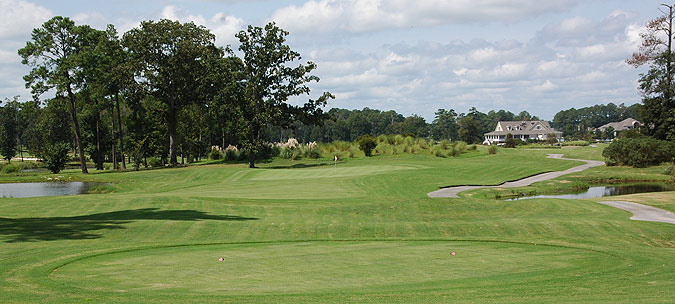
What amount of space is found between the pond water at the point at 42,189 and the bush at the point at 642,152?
46.3 m

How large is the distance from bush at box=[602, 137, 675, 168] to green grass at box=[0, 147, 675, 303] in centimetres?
2675

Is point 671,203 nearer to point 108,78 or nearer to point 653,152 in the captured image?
point 653,152

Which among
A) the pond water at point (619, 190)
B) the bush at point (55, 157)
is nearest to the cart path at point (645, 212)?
the pond water at point (619, 190)

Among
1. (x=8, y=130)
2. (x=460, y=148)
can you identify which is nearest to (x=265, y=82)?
(x=460, y=148)

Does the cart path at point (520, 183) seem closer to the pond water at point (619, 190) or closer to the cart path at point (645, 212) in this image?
the pond water at point (619, 190)

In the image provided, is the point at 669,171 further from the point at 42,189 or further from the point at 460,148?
the point at 42,189

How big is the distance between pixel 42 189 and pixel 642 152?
4996 centimetres

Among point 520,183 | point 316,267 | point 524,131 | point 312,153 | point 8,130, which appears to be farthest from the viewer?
point 524,131

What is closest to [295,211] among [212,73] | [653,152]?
[212,73]

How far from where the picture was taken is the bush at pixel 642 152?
5009 centimetres

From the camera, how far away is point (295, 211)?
21391 millimetres

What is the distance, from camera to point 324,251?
491 inches

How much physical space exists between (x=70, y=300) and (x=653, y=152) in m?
53.8

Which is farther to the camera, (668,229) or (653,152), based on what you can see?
(653,152)
